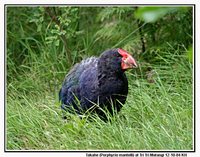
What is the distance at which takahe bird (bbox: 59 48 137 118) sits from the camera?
3754 millimetres

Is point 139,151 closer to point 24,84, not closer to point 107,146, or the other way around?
point 107,146

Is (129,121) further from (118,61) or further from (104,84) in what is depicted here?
(118,61)

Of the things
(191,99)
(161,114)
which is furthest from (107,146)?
(191,99)

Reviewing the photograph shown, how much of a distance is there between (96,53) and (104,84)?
5.98ft

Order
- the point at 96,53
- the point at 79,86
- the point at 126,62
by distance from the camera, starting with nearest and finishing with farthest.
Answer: the point at 126,62, the point at 79,86, the point at 96,53

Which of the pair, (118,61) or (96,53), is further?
(96,53)

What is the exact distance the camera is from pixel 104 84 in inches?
149

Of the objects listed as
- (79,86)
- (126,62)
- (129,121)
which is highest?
(126,62)

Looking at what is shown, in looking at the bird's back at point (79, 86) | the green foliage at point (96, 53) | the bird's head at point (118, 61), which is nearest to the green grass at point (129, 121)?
the green foliage at point (96, 53)

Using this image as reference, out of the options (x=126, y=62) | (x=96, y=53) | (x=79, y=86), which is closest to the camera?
(x=126, y=62)

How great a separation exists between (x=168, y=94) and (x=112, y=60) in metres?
0.83

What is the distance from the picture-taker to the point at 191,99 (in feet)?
13.9

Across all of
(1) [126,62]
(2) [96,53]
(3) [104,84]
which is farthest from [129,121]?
(2) [96,53]
